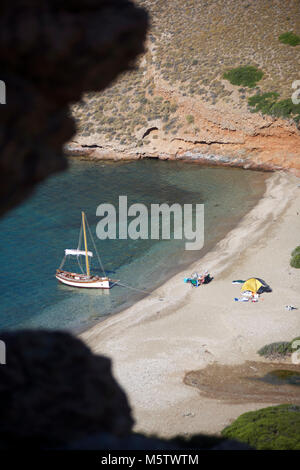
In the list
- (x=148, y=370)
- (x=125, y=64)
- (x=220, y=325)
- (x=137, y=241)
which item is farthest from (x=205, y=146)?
(x=125, y=64)

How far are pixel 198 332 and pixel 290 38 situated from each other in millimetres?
53504

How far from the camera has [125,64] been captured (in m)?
7.49

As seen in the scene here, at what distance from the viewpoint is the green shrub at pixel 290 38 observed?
67844 millimetres

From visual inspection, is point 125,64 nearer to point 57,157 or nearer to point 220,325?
point 57,157

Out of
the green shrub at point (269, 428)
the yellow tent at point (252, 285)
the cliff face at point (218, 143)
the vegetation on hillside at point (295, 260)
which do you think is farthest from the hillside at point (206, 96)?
the green shrub at point (269, 428)

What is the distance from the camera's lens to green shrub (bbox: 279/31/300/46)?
67844 millimetres

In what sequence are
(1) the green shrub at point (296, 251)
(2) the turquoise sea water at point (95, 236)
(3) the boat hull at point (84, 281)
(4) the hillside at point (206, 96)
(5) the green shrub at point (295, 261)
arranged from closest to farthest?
(2) the turquoise sea water at point (95, 236) < (5) the green shrub at point (295, 261) < (3) the boat hull at point (84, 281) < (1) the green shrub at point (296, 251) < (4) the hillside at point (206, 96)

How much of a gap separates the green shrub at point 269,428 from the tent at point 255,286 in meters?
12.7

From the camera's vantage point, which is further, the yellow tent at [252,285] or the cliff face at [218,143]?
the cliff face at [218,143]

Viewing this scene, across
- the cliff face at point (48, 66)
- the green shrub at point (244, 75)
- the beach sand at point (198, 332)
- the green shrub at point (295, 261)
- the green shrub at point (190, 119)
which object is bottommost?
the beach sand at point (198, 332)

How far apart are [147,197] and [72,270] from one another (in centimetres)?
1633

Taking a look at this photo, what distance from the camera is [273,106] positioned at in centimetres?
5919

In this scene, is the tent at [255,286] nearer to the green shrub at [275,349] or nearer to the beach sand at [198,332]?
the beach sand at [198,332]

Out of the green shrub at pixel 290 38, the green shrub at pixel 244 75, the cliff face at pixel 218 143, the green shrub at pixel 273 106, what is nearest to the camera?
the green shrub at pixel 273 106
